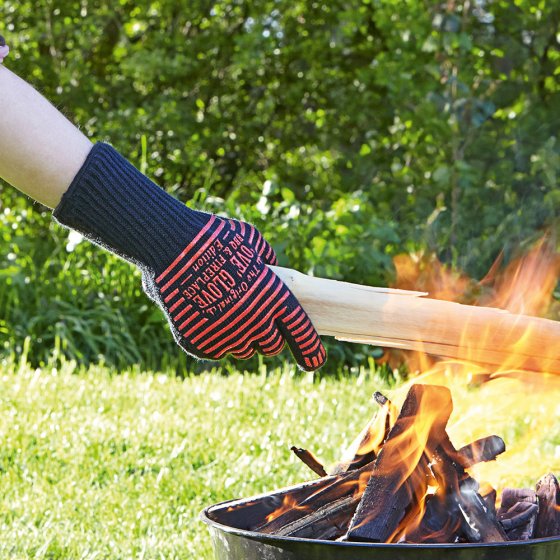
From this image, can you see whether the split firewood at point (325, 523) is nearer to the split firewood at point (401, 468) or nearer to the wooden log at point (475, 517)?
the split firewood at point (401, 468)

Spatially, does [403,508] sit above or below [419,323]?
below

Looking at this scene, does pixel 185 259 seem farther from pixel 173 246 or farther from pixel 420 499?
pixel 420 499

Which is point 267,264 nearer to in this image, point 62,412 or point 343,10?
point 62,412

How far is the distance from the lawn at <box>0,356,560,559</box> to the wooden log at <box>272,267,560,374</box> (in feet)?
1.36

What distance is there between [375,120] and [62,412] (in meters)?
3.61

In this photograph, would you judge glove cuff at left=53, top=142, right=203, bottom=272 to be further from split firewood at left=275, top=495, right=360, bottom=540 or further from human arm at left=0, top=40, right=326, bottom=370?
split firewood at left=275, top=495, right=360, bottom=540

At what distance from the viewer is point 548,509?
6.00 ft

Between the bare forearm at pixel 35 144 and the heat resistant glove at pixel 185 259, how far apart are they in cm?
3

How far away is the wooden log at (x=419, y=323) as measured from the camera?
1786mm

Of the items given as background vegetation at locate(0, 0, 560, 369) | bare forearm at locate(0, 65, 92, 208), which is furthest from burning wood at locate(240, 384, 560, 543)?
background vegetation at locate(0, 0, 560, 369)

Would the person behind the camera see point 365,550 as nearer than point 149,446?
Yes

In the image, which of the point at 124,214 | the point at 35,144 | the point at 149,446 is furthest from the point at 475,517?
the point at 149,446

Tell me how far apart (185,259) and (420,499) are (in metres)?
0.63

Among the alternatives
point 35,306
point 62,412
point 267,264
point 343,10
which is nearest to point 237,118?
point 343,10
